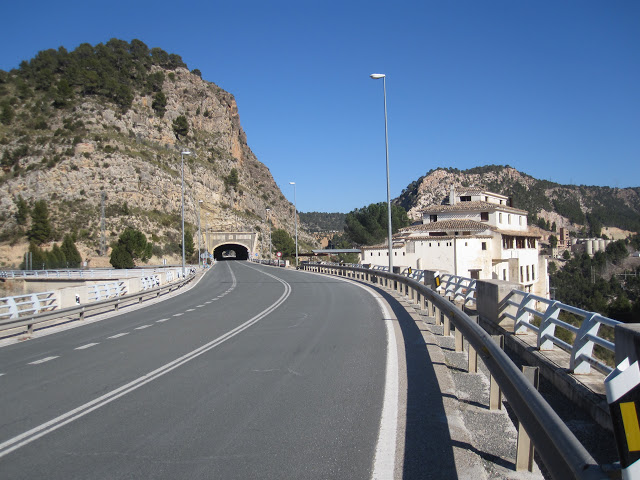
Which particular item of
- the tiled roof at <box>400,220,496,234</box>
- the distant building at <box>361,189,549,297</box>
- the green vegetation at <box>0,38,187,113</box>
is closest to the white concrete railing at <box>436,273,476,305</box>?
the distant building at <box>361,189,549,297</box>

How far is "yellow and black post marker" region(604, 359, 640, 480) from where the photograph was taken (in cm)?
238

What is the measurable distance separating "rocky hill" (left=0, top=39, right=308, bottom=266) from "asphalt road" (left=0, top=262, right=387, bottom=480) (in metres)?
74.7

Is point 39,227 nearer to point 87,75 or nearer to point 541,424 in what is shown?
point 87,75

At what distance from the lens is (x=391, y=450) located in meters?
4.80

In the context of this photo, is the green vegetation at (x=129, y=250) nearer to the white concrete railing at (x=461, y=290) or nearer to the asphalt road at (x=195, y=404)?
Answer: the white concrete railing at (x=461, y=290)

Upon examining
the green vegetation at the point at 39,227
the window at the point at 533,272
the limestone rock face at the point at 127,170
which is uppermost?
the limestone rock face at the point at 127,170

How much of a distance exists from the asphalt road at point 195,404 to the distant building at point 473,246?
146 feet

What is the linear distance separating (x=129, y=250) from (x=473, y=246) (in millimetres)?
46096

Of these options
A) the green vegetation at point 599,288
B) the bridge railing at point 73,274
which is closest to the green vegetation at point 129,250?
the bridge railing at point 73,274

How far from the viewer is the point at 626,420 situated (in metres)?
2.41

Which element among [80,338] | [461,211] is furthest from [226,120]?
[80,338]

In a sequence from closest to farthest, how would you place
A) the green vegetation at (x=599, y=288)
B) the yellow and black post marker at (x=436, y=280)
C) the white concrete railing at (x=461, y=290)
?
the white concrete railing at (x=461, y=290) → the yellow and black post marker at (x=436, y=280) → the green vegetation at (x=599, y=288)

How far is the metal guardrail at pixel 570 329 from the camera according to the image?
616cm

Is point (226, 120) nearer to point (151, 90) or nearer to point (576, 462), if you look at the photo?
point (151, 90)
